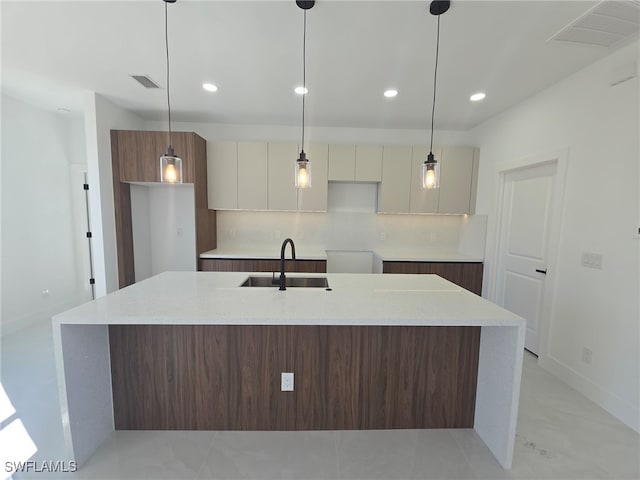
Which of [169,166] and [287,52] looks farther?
[287,52]

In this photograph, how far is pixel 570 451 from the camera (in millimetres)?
1651

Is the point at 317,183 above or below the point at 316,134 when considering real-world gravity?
below

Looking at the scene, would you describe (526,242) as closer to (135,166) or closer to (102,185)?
(135,166)

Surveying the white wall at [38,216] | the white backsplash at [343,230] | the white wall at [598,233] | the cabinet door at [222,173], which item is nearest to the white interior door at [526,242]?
the white wall at [598,233]

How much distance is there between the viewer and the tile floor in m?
1.46

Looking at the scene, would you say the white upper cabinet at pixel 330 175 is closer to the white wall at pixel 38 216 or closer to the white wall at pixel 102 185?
the white wall at pixel 102 185

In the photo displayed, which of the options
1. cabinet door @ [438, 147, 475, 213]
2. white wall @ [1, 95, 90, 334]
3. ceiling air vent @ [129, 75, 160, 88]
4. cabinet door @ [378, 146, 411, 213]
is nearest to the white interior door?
cabinet door @ [438, 147, 475, 213]

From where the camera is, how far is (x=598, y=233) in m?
2.10

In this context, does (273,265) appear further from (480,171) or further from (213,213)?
(480,171)

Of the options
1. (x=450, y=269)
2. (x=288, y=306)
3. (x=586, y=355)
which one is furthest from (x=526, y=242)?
(x=288, y=306)

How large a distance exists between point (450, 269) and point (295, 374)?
8.55ft

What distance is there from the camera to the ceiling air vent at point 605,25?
1.58 metres

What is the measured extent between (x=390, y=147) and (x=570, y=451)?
3.24 meters

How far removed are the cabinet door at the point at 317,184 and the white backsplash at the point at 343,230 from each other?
0.30m
